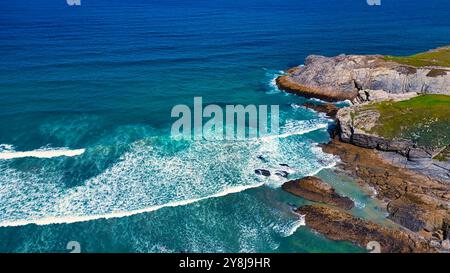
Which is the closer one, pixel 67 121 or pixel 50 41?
pixel 67 121

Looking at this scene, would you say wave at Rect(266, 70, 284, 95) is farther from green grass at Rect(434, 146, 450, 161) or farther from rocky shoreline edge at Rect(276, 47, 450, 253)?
green grass at Rect(434, 146, 450, 161)

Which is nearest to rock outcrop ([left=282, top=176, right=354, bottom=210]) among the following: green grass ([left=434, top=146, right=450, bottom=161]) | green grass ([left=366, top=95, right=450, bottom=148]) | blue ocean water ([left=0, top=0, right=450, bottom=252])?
blue ocean water ([left=0, top=0, right=450, bottom=252])

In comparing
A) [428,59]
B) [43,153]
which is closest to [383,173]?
[428,59]

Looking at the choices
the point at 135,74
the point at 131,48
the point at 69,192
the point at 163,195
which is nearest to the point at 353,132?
the point at 163,195

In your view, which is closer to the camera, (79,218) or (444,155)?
(79,218)

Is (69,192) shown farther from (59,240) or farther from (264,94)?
(264,94)

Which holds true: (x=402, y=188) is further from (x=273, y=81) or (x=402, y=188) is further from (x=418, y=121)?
(x=273, y=81)
